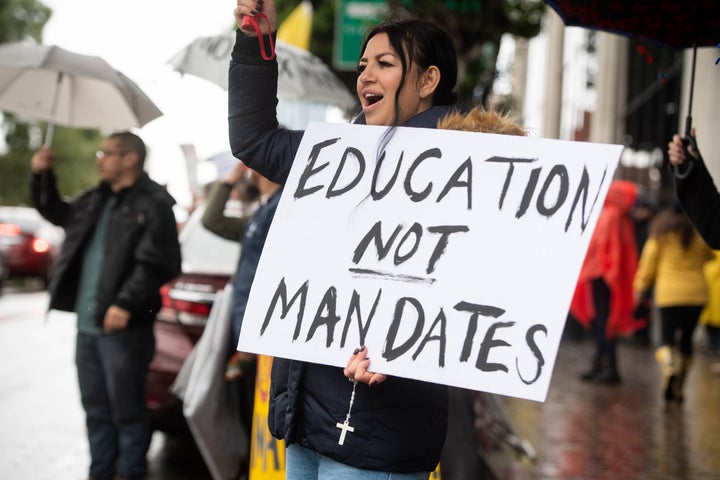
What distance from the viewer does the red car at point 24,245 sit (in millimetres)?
19688

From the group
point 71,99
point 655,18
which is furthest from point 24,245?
point 655,18

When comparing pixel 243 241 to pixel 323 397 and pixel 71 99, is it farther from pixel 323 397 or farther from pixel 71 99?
pixel 323 397

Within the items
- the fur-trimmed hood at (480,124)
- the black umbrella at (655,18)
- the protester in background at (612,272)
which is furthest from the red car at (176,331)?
the protester in background at (612,272)

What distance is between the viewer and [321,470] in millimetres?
2516

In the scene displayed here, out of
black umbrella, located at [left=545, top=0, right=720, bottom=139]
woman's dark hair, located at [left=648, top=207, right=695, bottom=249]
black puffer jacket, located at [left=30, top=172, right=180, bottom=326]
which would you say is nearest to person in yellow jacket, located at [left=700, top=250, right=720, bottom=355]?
woman's dark hair, located at [left=648, top=207, right=695, bottom=249]

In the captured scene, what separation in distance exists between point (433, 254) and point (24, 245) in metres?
18.9

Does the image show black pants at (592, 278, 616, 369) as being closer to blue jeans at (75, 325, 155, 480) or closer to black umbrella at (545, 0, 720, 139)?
blue jeans at (75, 325, 155, 480)

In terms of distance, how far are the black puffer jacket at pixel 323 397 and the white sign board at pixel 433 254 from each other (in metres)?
0.15

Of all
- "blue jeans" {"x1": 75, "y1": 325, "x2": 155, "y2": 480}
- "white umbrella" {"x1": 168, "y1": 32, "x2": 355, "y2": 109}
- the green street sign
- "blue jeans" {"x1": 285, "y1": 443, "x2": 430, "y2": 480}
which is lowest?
"blue jeans" {"x1": 75, "y1": 325, "x2": 155, "y2": 480}

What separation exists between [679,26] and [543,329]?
6.08 ft

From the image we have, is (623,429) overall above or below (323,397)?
below

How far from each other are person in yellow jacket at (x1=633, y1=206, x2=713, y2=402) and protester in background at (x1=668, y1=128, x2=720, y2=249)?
5.84m

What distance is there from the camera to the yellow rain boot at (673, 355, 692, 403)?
29.0 feet

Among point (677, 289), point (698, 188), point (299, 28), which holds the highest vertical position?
point (299, 28)
